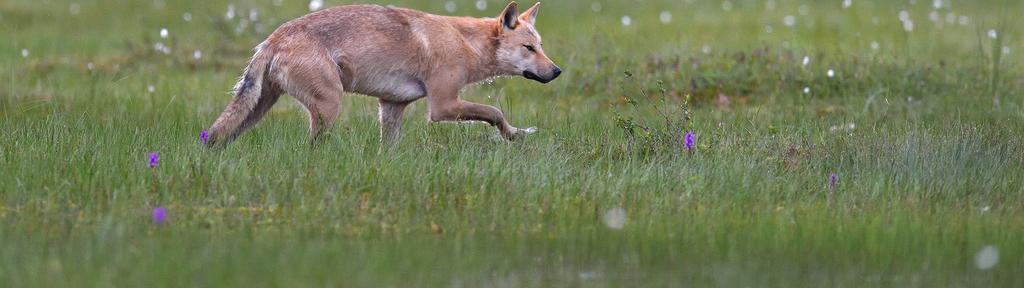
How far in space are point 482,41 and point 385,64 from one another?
0.76 m

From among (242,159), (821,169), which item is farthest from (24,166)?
(821,169)

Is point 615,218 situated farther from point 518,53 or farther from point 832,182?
point 518,53

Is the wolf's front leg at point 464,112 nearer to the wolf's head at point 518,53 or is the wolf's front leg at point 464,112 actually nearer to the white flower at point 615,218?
the wolf's head at point 518,53

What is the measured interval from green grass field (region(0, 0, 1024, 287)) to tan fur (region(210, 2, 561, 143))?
0.22 metres

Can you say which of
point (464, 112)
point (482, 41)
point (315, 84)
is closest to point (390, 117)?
point (464, 112)

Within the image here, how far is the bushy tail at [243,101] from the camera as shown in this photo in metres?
8.01

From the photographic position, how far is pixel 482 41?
8844 millimetres

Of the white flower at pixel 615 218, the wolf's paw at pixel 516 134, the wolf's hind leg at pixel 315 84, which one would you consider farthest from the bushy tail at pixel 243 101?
the white flower at pixel 615 218

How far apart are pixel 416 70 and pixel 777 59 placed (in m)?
4.65

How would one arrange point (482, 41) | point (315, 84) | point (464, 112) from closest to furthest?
point (315, 84) → point (464, 112) → point (482, 41)

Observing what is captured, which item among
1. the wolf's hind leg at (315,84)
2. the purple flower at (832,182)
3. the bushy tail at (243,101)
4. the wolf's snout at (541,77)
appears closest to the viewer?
the purple flower at (832,182)

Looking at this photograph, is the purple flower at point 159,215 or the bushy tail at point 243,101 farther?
the bushy tail at point 243,101

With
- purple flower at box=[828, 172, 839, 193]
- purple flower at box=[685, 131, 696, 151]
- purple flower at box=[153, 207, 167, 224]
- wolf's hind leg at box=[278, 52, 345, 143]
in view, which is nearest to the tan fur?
wolf's hind leg at box=[278, 52, 345, 143]

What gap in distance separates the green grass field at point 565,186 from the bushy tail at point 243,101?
18 centimetres
